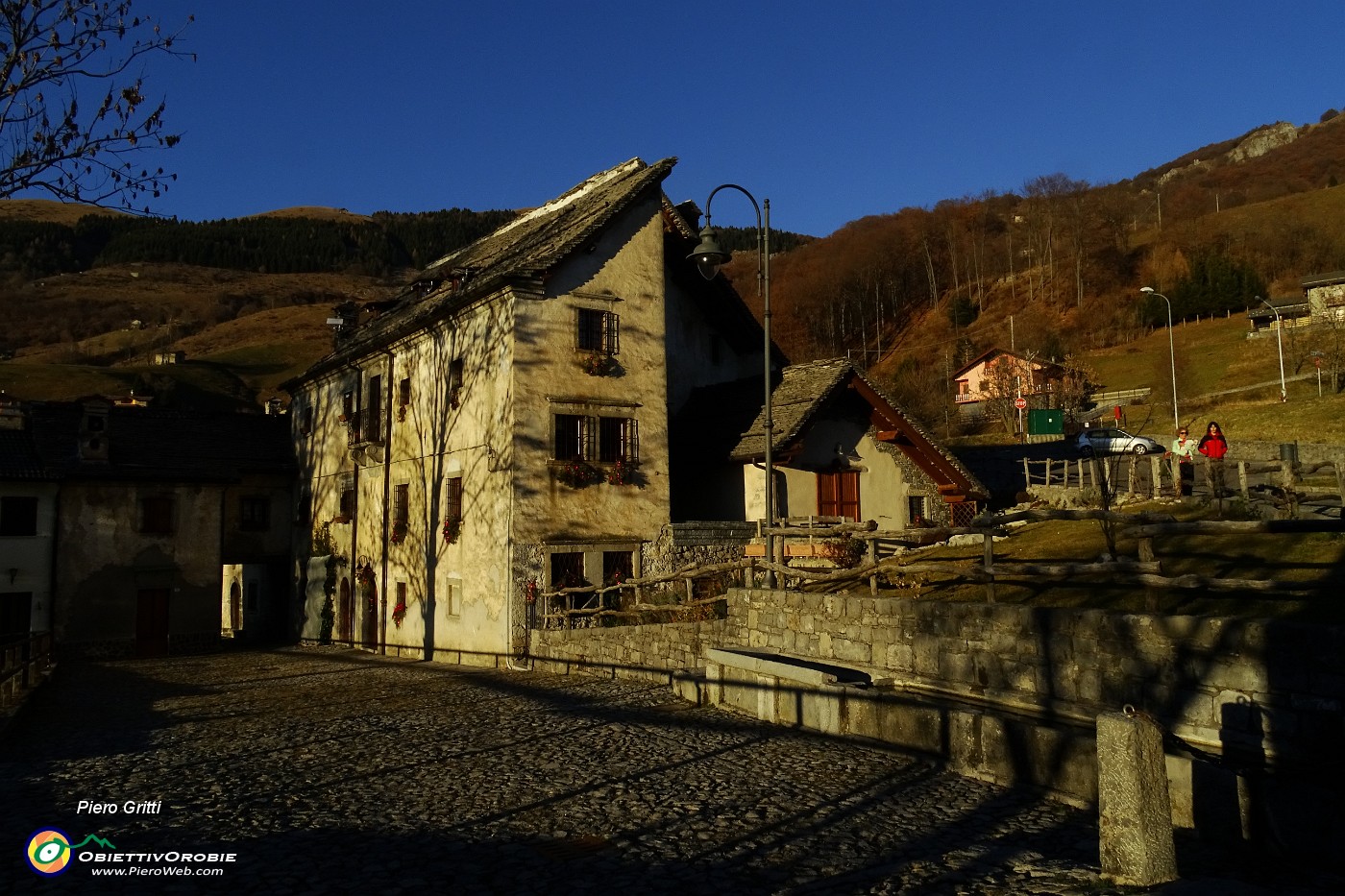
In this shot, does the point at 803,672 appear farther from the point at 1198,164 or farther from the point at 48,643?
the point at 1198,164

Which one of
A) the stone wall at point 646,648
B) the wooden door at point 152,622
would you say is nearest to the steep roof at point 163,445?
the wooden door at point 152,622

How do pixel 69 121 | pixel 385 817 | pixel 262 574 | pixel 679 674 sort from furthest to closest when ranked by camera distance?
pixel 262 574 < pixel 679 674 < pixel 69 121 < pixel 385 817

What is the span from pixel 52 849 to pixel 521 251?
20.0 meters

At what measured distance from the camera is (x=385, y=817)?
8000mm

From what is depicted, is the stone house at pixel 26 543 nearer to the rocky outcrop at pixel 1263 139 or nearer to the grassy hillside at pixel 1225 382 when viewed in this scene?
the grassy hillside at pixel 1225 382

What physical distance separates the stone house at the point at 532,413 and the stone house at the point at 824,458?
1.47 m

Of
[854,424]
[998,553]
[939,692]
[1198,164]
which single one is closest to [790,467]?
[854,424]

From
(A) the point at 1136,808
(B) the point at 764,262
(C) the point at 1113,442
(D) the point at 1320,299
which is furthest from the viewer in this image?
(D) the point at 1320,299

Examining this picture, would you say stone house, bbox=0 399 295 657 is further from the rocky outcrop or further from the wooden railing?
the rocky outcrop

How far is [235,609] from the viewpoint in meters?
40.4

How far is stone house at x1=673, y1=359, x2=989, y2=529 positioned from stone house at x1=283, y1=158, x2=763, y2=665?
147 centimetres

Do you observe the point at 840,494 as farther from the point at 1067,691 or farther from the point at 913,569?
the point at 1067,691

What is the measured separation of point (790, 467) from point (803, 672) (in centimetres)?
1296

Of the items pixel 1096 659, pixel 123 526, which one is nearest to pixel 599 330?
pixel 1096 659
